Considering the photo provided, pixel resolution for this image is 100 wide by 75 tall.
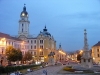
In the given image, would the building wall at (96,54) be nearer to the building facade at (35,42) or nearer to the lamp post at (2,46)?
the building facade at (35,42)

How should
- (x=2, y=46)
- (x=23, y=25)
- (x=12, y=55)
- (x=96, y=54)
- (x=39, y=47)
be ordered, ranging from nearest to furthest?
(x=12, y=55) < (x=2, y=46) < (x=96, y=54) < (x=23, y=25) < (x=39, y=47)

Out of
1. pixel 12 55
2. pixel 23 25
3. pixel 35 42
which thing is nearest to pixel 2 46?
pixel 12 55

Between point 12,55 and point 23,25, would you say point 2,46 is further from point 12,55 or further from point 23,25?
point 23,25

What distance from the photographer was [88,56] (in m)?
56.7

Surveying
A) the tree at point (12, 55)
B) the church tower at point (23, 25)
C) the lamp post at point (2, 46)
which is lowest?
the tree at point (12, 55)

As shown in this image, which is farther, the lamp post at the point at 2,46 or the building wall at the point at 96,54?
the building wall at the point at 96,54

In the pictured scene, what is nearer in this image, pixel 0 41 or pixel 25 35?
pixel 0 41

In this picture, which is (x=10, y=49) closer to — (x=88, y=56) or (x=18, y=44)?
(x=18, y=44)

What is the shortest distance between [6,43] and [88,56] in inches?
1148

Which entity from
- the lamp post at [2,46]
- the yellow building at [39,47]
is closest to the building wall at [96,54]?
the yellow building at [39,47]

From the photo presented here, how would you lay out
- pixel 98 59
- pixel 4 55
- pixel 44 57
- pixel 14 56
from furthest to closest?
pixel 44 57, pixel 98 59, pixel 4 55, pixel 14 56

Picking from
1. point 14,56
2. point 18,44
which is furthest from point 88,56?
point 18,44

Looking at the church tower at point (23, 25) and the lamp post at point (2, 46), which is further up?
the church tower at point (23, 25)

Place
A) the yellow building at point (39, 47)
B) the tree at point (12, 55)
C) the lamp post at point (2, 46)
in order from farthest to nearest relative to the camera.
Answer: the yellow building at point (39, 47) < the lamp post at point (2, 46) < the tree at point (12, 55)
